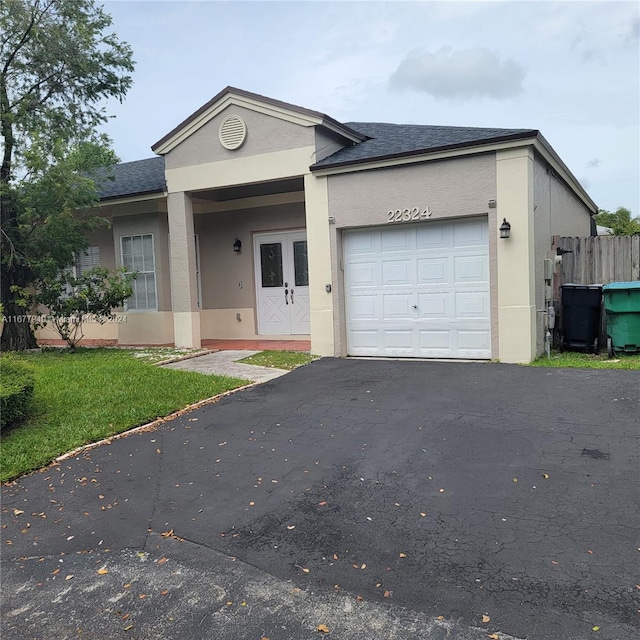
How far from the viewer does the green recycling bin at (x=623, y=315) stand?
873 cm

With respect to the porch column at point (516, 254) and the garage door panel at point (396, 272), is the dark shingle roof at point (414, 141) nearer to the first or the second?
the porch column at point (516, 254)

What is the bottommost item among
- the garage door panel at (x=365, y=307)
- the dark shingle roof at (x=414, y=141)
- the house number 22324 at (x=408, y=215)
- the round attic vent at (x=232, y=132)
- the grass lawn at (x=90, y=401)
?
the grass lawn at (x=90, y=401)

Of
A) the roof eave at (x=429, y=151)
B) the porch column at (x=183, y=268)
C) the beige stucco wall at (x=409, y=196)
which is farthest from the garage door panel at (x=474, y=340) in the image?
the porch column at (x=183, y=268)

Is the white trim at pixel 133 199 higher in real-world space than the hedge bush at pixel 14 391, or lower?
higher

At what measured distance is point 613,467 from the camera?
14.2 feet

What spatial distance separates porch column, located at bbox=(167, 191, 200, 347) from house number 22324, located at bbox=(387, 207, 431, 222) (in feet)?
14.3

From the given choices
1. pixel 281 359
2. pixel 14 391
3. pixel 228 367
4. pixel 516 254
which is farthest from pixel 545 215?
pixel 14 391

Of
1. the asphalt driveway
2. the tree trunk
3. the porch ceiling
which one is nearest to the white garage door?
the porch ceiling

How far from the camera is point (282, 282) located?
12.6 metres

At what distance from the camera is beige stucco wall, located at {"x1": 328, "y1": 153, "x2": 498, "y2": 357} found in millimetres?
8750

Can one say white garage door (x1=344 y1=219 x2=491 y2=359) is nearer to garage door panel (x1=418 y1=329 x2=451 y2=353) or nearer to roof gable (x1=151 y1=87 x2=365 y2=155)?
garage door panel (x1=418 y1=329 x2=451 y2=353)

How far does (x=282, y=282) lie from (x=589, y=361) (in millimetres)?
6587

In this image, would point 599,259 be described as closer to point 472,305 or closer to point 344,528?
point 472,305

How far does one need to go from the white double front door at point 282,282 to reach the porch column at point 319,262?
85.2 inches
